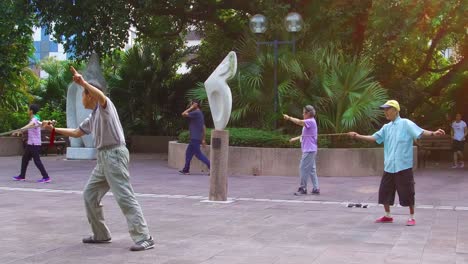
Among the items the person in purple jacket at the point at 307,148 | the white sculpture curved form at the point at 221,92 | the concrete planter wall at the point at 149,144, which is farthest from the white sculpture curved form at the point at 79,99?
the person in purple jacket at the point at 307,148

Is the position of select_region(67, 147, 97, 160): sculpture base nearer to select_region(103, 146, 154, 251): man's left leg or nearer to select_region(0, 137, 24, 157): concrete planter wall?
select_region(0, 137, 24, 157): concrete planter wall

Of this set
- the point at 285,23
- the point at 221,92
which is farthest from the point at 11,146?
the point at 221,92

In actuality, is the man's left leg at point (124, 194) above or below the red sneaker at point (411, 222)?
above

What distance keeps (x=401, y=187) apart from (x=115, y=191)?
3.81m

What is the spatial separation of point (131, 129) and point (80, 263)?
2081 cm

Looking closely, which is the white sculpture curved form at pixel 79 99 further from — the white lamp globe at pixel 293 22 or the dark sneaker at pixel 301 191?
the dark sneaker at pixel 301 191

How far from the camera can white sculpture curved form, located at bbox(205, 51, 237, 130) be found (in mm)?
11453

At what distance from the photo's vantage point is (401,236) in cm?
783

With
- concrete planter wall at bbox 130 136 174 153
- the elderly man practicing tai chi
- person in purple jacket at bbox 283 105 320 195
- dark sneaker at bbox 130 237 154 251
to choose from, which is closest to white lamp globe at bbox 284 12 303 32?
person in purple jacket at bbox 283 105 320 195

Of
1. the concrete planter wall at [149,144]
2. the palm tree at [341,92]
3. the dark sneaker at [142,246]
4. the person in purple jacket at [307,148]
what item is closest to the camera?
the dark sneaker at [142,246]

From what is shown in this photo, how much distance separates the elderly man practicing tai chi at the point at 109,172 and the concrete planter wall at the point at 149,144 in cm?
1998

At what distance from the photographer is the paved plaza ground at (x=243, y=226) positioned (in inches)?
258

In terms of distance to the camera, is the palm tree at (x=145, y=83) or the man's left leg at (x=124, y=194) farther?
the palm tree at (x=145, y=83)

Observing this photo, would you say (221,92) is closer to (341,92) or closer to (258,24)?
(341,92)
